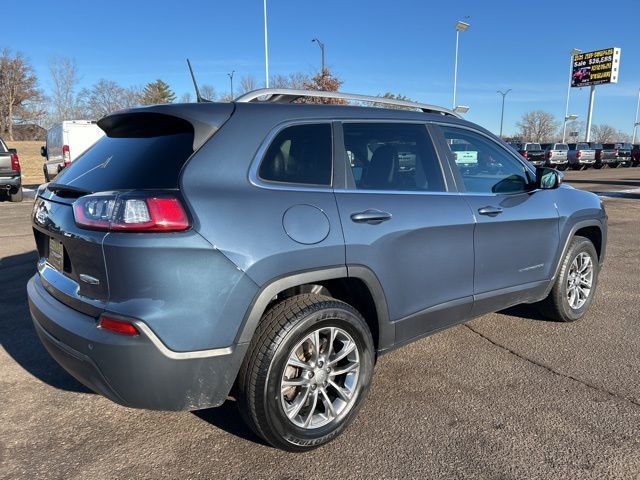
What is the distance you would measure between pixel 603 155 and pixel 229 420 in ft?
132

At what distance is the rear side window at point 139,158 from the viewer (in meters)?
→ 2.34

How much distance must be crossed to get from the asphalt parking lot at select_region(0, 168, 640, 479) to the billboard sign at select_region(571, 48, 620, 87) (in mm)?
59044

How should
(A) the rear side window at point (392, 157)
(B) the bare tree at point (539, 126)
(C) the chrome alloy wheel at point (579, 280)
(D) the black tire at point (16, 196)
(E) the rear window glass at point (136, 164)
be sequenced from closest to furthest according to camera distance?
(E) the rear window glass at point (136, 164), (A) the rear side window at point (392, 157), (C) the chrome alloy wheel at point (579, 280), (D) the black tire at point (16, 196), (B) the bare tree at point (539, 126)

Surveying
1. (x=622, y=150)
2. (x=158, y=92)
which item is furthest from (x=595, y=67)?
(x=158, y=92)

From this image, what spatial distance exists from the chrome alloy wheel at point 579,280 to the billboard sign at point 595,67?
58.2 meters

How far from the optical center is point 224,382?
2.37m

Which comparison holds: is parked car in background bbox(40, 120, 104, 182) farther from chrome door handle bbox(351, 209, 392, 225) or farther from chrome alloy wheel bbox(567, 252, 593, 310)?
chrome door handle bbox(351, 209, 392, 225)

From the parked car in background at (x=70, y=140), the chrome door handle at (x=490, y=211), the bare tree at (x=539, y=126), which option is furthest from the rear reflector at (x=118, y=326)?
the bare tree at (x=539, y=126)

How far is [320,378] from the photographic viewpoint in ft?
8.88

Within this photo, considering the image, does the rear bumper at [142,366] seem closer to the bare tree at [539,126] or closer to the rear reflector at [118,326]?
the rear reflector at [118,326]

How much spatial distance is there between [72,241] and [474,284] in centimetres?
247

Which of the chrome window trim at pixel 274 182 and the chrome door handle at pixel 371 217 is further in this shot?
the chrome door handle at pixel 371 217

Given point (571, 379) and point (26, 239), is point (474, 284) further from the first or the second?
point (26, 239)

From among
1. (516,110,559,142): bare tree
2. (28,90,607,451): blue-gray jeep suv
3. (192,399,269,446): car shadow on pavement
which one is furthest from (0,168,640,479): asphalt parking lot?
(516,110,559,142): bare tree
